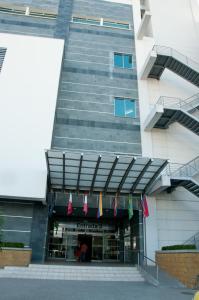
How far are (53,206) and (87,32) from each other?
17266 mm

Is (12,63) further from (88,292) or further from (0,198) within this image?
(88,292)

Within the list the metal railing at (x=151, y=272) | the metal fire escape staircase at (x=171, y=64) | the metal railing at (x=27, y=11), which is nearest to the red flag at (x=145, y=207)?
the metal railing at (x=151, y=272)

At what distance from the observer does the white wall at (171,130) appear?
1858 cm

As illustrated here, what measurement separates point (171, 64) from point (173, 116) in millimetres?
5153

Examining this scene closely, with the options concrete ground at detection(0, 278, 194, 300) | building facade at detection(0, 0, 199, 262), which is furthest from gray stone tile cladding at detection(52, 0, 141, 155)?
concrete ground at detection(0, 278, 194, 300)

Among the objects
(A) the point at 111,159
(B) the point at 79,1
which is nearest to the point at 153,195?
(A) the point at 111,159

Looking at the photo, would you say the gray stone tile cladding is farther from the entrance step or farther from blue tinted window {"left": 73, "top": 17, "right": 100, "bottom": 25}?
the entrance step

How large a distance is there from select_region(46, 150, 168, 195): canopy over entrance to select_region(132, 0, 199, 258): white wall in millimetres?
2497

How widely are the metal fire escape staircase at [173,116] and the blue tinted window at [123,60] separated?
18.8 feet

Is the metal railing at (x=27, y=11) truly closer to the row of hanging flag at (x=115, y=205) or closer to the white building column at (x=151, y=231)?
the row of hanging flag at (x=115, y=205)

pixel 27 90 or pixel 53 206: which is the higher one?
pixel 27 90

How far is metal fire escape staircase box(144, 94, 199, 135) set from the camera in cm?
1906

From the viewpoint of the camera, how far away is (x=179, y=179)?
1717 cm

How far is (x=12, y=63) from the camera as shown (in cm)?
2078
